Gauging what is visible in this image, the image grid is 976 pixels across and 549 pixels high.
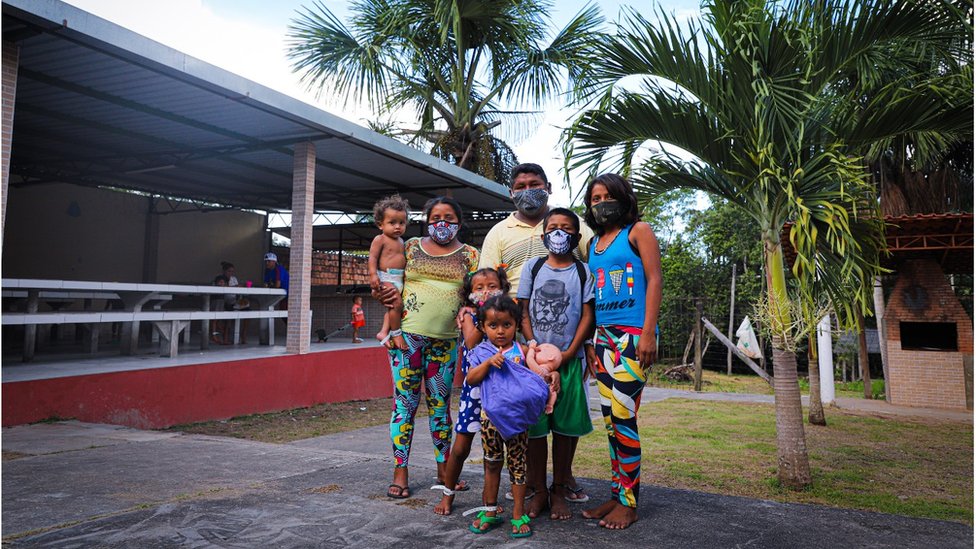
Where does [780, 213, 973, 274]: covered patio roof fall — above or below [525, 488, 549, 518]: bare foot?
above

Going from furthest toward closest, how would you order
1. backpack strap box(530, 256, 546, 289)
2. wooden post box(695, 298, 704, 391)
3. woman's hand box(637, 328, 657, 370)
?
wooden post box(695, 298, 704, 391) < backpack strap box(530, 256, 546, 289) < woman's hand box(637, 328, 657, 370)

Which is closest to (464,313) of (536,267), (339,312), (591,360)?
(536,267)

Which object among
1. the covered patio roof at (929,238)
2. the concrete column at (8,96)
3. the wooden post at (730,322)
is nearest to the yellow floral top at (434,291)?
the concrete column at (8,96)

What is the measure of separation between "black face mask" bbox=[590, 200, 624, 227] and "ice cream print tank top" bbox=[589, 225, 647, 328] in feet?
0.30

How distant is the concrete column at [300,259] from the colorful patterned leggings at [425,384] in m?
5.68

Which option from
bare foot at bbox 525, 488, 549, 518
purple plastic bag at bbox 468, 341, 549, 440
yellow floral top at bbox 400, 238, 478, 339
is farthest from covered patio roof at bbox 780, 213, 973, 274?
purple plastic bag at bbox 468, 341, 549, 440

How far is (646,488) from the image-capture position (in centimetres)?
371

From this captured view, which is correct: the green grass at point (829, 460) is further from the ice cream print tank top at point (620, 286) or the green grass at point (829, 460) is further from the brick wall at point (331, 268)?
the brick wall at point (331, 268)

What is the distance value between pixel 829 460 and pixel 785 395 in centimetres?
180

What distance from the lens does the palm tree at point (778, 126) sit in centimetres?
420

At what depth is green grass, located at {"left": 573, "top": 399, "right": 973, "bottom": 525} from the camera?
15.4ft

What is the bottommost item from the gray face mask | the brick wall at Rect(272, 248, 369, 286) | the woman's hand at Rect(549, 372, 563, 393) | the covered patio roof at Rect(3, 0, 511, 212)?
the woman's hand at Rect(549, 372, 563, 393)

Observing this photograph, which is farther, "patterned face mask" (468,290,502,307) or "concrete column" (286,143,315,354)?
"concrete column" (286,143,315,354)

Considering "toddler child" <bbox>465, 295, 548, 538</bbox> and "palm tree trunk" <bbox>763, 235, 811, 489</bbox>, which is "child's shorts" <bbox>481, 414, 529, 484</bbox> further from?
"palm tree trunk" <bbox>763, 235, 811, 489</bbox>
